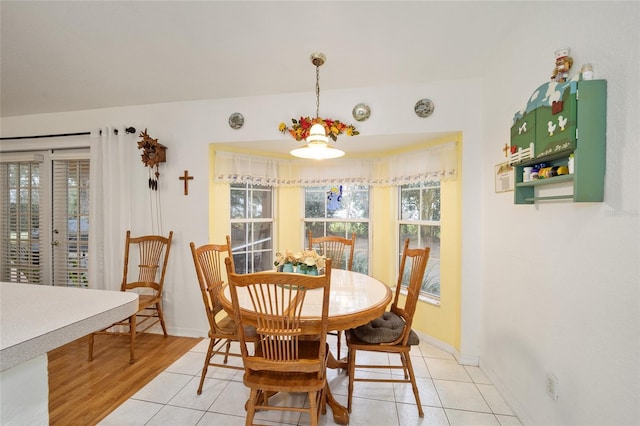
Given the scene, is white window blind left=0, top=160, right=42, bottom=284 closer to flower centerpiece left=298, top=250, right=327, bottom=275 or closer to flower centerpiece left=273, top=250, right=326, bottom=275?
flower centerpiece left=273, top=250, right=326, bottom=275

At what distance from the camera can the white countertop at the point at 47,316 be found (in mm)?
725

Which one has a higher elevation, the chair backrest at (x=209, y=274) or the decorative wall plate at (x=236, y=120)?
the decorative wall plate at (x=236, y=120)

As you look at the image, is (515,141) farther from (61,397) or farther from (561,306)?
(61,397)

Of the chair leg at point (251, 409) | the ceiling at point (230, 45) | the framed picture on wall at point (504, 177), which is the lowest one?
the chair leg at point (251, 409)

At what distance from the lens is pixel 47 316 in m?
0.87

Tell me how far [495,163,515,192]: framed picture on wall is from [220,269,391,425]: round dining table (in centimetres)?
110

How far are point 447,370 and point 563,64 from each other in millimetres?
2194

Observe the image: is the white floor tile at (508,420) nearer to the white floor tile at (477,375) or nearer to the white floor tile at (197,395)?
the white floor tile at (477,375)

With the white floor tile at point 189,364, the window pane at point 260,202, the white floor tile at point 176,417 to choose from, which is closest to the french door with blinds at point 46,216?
the white floor tile at point 189,364

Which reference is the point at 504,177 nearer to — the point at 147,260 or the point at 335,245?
the point at 335,245

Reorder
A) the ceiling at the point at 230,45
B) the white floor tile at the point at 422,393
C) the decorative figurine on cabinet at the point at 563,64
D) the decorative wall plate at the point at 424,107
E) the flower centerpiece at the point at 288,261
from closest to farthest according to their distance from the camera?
the decorative figurine on cabinet at the point at 563,64 → the ceiling at the point at 230,45 → the white floor tile at the point at 422,393 → the flower centerpiece at the point at 288,261 → the decorative wall plate at the point at 424,107

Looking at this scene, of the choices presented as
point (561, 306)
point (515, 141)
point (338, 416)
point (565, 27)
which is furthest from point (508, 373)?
point (565, 27)

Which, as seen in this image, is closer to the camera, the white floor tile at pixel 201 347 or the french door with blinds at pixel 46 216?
the white floor tile at pixel 201 347

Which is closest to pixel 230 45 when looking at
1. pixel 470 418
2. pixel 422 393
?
pixel 422 393
